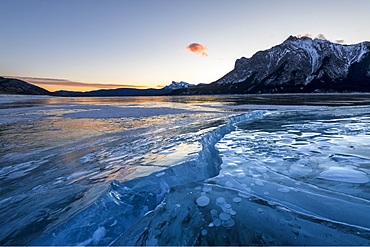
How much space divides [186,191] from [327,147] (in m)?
5.64

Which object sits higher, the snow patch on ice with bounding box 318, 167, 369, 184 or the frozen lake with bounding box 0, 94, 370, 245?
the snow patch on ice with bounding box 318, 167, 369, 184

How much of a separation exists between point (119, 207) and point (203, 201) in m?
1.57

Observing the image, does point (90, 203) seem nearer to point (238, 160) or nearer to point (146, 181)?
point (146, 181)

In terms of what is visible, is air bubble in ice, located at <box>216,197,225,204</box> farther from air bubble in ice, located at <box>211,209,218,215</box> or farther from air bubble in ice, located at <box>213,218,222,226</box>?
air bubble in ice, located at <box>213,218,222,226</box>

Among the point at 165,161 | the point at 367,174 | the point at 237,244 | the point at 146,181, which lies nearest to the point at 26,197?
the point at 146,181

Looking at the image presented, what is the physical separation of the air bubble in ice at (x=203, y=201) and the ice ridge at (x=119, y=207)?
29.4 inches

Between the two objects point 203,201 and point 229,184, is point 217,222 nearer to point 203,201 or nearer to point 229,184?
point 203,201

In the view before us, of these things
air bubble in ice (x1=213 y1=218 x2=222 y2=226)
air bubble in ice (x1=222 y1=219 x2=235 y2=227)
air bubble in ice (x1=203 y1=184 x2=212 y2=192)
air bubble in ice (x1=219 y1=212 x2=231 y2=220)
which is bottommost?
air bubble in ice (x1=203 y1=184 x2=212 y2=192)

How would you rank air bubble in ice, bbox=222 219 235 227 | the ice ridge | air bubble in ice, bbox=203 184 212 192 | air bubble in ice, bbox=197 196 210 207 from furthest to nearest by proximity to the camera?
air bubble in ice, bbox=203 184 212 192
air bubble in ice, bbox=197 196 210 207
air bubble in ice, bbox=222 219 235 227
the ice ridge

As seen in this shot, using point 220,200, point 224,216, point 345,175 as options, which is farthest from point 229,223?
point 345,175

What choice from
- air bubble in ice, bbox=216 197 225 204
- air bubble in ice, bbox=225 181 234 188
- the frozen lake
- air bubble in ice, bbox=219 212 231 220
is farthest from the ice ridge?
air bubble in ice, bbox=219 212 231 220

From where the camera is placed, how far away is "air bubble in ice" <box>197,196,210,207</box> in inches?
126

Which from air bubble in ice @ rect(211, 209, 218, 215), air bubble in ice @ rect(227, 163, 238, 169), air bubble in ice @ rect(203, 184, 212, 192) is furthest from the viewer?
air bubble in ice @ rect(227, 163, 238, 169)

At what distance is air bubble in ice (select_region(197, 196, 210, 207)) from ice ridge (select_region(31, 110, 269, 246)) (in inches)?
29.4
